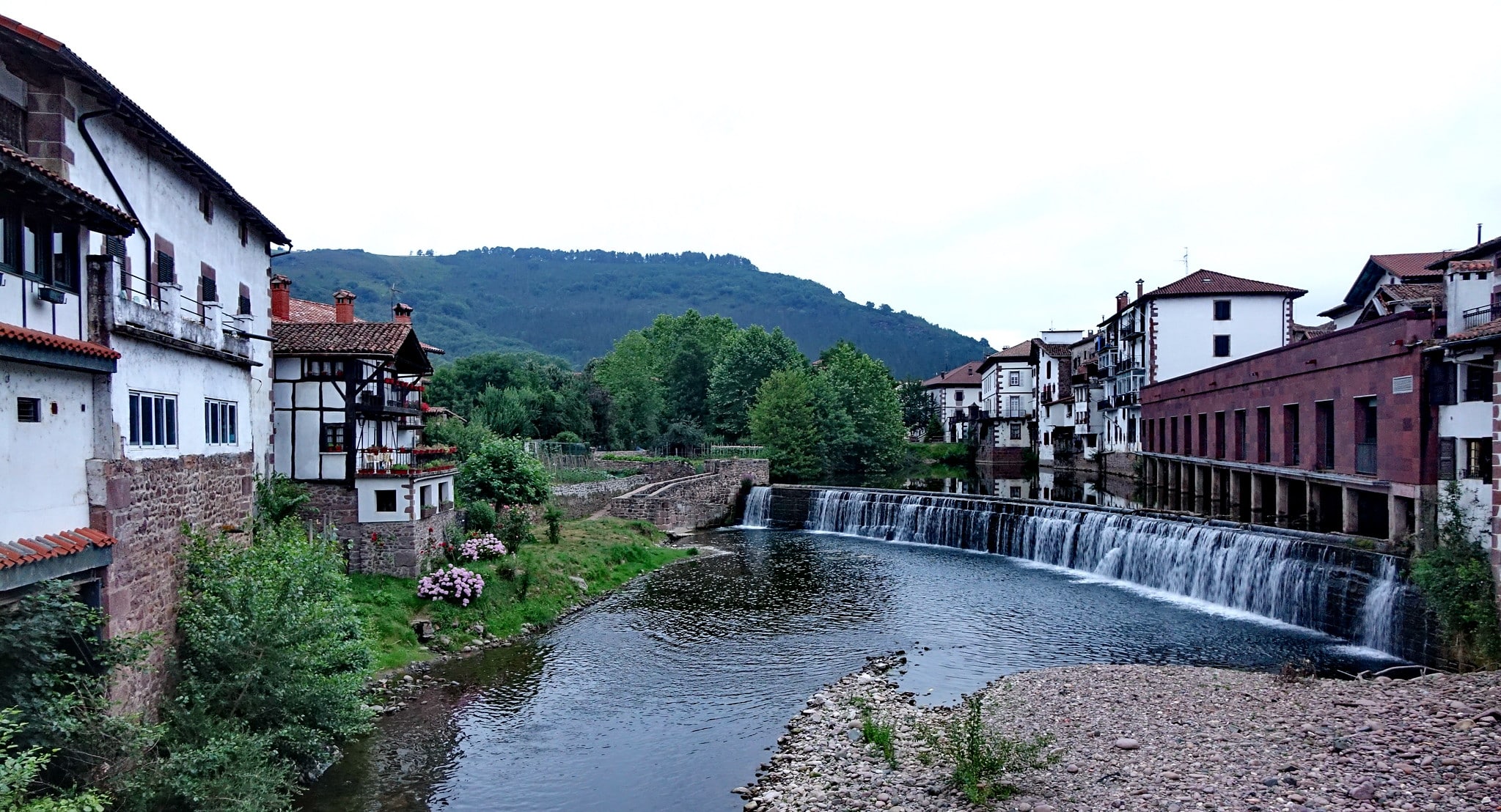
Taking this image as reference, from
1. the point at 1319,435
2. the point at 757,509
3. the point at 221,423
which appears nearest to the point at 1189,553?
the point at 1319,435

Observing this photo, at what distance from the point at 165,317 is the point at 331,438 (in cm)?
1177

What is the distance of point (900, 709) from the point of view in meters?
16.9

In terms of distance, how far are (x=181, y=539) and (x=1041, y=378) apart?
71216mm

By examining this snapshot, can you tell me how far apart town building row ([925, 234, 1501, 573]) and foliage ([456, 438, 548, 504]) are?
26994 millimetres

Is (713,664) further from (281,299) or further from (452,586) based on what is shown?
(281,299)

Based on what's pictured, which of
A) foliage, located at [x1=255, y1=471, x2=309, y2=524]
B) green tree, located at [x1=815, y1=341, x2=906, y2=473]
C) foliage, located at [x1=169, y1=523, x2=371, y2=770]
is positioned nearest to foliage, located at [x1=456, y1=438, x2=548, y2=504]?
foliage, located at [x1=255, y1=471, x2=309, y2=524]

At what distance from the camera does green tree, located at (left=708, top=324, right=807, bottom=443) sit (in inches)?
2766

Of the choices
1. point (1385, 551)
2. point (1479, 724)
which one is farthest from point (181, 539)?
point (1385, 551)

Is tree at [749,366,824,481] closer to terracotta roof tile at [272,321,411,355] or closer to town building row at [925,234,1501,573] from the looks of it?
town building row at [925,234,1501,573]

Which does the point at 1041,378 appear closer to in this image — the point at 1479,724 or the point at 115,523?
the point at 1479,724

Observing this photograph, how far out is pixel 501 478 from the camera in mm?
31688

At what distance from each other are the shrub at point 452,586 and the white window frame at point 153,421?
33.6ft

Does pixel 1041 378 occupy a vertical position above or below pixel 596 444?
above

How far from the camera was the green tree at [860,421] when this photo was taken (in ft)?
211
